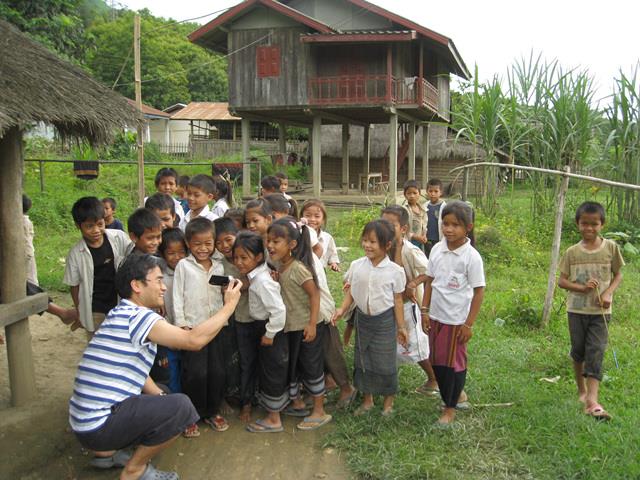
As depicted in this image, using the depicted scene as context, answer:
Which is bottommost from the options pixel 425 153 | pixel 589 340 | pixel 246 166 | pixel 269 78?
pixel 589 340

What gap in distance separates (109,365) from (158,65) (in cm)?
3638

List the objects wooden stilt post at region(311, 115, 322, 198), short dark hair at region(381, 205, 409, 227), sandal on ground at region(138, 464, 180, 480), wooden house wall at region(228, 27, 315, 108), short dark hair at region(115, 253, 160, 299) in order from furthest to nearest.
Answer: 1. wooden stilt post at region(311, 115, 322, 198)
2. wooden house wall at region(228, 27, 315, 108)
3. short dark hair at region(381, 205, 409, 227)
4. sandal on ground at region(138, 464, 180, 480)
5. short dark hair at region(115, 253, 160, 299)

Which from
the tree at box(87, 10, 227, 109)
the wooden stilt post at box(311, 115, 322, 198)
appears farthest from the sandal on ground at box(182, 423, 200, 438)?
the tree at box(87, 10, 227, 109)

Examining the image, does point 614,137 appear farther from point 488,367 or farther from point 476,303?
point 476,303

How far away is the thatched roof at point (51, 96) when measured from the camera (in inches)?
128

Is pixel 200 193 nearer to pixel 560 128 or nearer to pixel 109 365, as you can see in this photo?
pixel 109 365

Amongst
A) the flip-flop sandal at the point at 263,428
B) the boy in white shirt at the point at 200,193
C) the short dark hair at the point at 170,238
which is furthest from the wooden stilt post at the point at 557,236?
the short dark hair at the point at 170,238

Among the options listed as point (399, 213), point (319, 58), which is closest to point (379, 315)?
point (399, 213)

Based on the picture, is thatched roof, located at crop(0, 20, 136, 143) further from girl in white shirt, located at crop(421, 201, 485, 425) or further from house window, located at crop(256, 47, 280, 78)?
house window, located at crop(256, 47, 280, 78)

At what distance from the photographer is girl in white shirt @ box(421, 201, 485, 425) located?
11.1ft

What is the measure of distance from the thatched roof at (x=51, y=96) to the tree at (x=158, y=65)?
91.2 ft

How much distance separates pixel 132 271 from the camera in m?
2.76

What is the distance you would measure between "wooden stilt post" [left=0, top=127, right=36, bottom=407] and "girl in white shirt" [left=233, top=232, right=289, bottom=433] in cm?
148

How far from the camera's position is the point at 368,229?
11.4 feet
